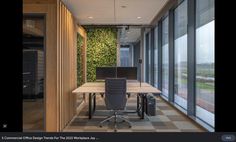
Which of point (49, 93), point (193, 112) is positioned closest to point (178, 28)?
point (193, 112)

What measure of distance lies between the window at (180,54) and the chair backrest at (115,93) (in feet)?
7.05

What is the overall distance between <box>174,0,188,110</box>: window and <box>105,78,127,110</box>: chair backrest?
2.15 m

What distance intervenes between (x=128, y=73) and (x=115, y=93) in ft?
4.10

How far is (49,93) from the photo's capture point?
4.67 metres

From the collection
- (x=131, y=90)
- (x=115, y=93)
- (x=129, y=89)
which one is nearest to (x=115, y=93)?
(x=115, y=93)

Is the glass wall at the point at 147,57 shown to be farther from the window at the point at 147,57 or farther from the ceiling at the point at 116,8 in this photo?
the ceiling at the point at 116,8

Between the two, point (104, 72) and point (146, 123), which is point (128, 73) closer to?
point (104, 72)

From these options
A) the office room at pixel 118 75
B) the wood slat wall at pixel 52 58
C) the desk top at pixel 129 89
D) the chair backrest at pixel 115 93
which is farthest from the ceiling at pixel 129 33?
the wood slat wall at pixel 52 58

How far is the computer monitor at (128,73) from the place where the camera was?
636cm

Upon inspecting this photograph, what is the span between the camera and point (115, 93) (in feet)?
17.4

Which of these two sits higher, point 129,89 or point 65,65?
point 65,65
